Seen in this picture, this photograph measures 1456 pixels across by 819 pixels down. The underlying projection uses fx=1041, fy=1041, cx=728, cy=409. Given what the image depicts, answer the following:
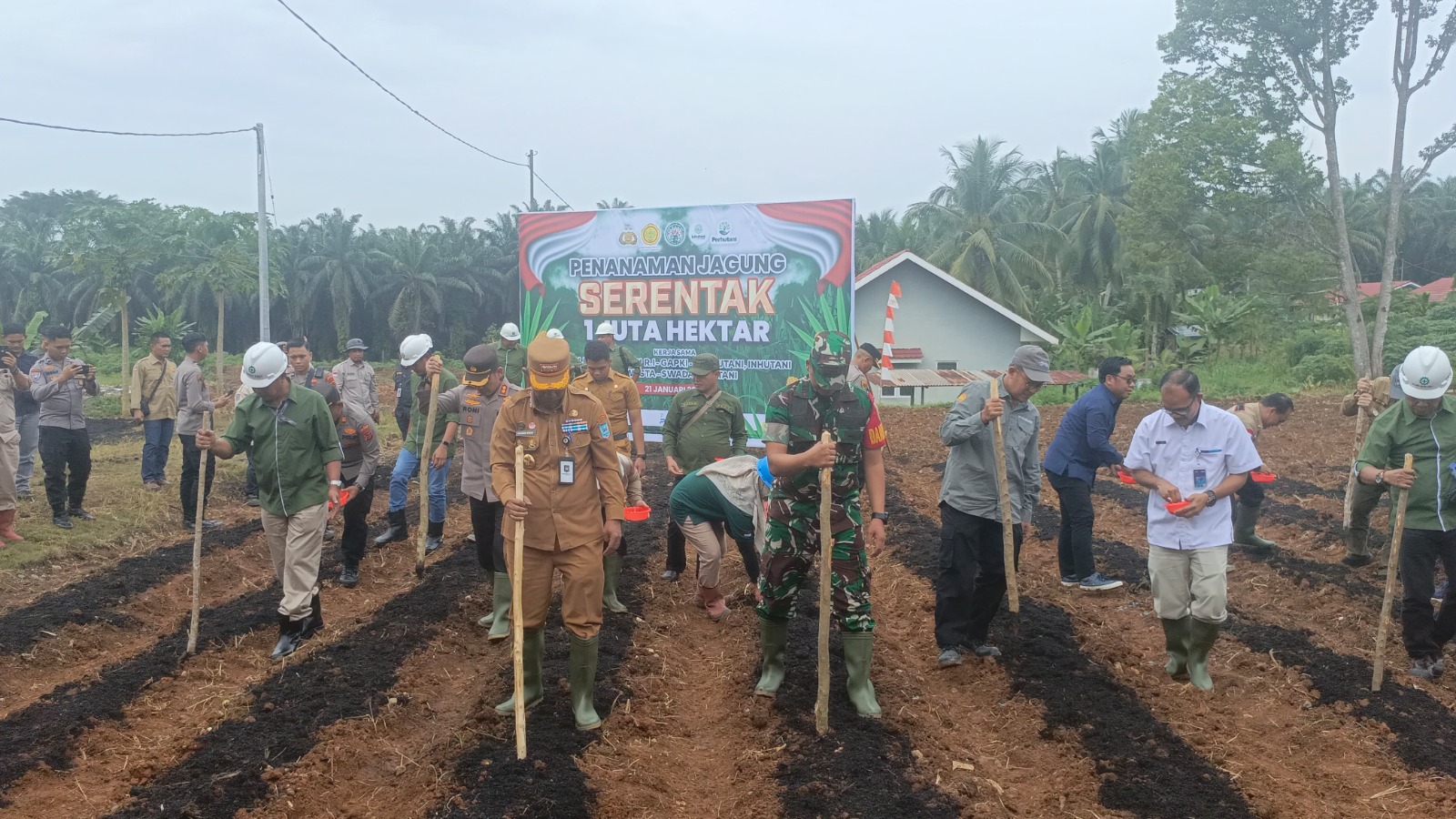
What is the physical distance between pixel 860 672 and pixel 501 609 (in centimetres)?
259

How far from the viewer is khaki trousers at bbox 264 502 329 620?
6.25 m

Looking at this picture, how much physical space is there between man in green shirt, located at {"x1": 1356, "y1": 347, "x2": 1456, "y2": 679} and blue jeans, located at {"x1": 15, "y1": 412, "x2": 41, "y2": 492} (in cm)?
1196

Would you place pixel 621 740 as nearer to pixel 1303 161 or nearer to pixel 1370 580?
pixel 1370 580

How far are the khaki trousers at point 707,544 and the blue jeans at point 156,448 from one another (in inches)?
283

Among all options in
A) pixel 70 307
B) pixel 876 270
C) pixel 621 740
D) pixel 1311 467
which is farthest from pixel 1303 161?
pixel 70 307

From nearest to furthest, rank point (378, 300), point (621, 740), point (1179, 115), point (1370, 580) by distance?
point (621, 740)
point (1370, 580)
point (1179, 115)
point (378, 300)

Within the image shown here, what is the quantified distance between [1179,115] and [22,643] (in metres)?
25.0

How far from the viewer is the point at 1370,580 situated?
8000 mm

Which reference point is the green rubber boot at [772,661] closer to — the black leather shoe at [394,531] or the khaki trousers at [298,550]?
the khaki trousers at [298,550]

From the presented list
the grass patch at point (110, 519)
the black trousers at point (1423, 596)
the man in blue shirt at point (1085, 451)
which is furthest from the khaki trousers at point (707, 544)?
the grass patch at point (110, 519)

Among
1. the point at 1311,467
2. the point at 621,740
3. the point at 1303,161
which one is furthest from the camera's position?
the point at 1303,161

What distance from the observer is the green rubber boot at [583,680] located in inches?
198

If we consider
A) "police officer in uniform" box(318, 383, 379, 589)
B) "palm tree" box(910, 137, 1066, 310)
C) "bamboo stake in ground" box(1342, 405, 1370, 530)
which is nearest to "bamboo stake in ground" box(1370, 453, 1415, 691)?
"bamboo stake in ground" box(1342, 405, 1370, 530)

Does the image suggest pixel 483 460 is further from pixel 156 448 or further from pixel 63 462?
pixel 156 448
